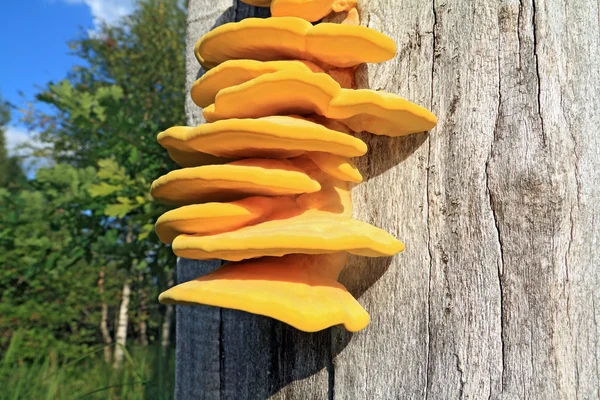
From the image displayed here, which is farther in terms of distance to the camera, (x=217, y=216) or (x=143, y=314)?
(x=143, y=314)

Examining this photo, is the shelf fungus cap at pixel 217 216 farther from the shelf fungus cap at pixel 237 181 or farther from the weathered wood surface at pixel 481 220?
the weathered wood surface at pixel 481 220

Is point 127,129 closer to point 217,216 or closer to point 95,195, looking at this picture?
point 95,195

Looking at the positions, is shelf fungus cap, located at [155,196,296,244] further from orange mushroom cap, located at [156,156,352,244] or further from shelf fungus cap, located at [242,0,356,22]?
shelf fungus cap, located at [242,0,356,22]

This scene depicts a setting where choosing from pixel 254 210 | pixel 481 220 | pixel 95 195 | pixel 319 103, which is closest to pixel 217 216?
pixel 254 210

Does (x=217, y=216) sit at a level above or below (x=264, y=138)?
below

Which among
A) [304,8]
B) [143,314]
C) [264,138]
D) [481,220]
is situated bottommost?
[143,314]

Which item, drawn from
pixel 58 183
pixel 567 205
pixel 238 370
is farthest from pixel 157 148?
pixel 567 205

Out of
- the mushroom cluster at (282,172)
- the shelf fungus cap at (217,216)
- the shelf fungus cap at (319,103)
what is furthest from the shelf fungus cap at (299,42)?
the shelf fungus cap at (217,216)

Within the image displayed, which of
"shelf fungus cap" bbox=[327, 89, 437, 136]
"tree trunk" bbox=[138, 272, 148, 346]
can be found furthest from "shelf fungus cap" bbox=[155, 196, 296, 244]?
"tree trunk" bbox=[138, 272, 148, 346]
